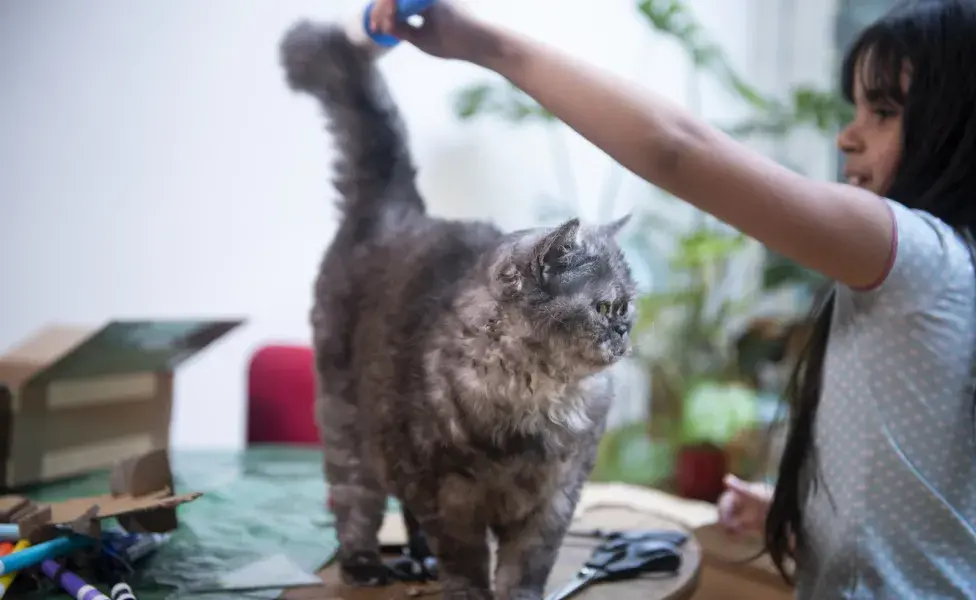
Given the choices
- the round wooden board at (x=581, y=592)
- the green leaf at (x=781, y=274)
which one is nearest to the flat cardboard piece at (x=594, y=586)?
the round wooden board at (x=581, y=592)

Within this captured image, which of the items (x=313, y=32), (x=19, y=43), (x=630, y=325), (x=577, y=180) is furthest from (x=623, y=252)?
(x=19, y=43)

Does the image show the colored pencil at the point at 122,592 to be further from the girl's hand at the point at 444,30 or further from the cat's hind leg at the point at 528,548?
the girl's hand at the point at 444,30

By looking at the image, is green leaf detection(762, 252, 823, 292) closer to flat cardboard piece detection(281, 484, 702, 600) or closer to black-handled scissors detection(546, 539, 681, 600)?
flat cardboard piece detection(281, 484, 702, 600)

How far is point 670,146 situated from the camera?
1.69ft

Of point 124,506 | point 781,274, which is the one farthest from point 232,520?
point 781,274

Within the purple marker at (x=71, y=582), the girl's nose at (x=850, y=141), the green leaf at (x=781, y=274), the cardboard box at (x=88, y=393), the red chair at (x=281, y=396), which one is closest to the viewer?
the purple marker at (x=71, y=582)

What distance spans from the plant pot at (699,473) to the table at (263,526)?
17cm

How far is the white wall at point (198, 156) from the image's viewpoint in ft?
2.33

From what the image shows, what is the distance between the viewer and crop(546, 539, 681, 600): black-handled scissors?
0.68 meters

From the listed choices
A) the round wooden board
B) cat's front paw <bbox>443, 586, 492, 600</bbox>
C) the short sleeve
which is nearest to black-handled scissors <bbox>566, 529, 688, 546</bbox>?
the round wooden board

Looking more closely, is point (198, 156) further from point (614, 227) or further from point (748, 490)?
point (748, 490)

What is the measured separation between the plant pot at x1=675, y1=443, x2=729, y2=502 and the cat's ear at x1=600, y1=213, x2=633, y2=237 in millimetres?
719

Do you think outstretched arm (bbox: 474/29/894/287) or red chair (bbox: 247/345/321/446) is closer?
outstretched arm (bbox: 474/29/894/287)

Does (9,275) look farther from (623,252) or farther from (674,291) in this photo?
(674,291)
